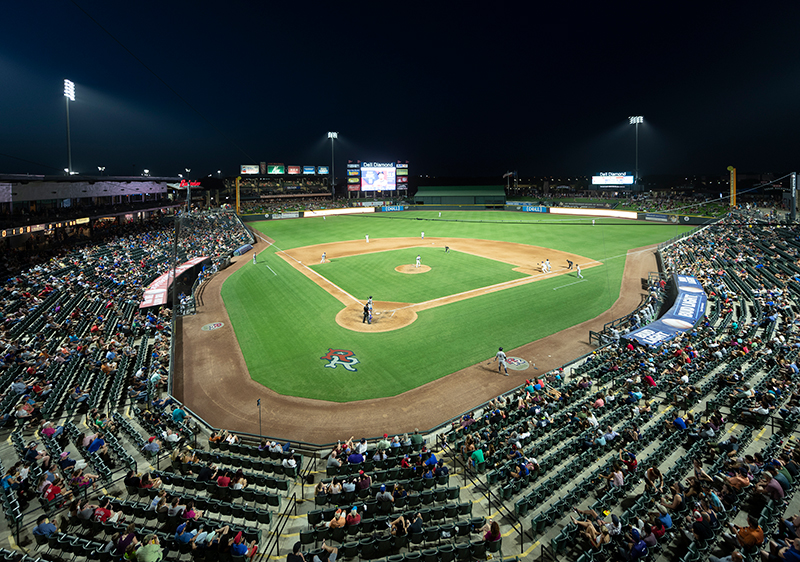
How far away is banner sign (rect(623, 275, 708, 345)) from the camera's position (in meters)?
18.7

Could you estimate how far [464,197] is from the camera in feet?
356

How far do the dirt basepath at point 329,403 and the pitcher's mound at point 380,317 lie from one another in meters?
6.48

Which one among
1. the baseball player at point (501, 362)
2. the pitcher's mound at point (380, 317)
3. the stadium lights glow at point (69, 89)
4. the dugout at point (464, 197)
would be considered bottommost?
the baseball player at point (501, 362)

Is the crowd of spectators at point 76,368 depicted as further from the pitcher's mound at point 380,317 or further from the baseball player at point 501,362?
the baseball player at point 501,362

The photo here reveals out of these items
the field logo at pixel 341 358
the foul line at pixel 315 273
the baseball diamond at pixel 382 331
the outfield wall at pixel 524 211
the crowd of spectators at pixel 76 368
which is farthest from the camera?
the outfield wall at pixel 524 211

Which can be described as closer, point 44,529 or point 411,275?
point 44,529

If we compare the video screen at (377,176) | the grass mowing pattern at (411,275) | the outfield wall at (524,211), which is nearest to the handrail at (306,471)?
the grass mowing pattern at (411,275)

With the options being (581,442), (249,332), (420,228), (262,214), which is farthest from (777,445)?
(262,214)

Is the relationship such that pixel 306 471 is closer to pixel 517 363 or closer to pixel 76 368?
pixel 517 363

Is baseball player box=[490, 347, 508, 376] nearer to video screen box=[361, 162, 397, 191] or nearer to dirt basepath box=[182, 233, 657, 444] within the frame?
dirt basepath box=[182, 233, 657, 444]

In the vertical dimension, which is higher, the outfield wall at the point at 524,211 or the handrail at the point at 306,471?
the outfield wall at the point at 524,211

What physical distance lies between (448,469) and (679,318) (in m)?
17.1

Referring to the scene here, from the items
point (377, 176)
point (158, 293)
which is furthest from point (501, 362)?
point (377, 176)

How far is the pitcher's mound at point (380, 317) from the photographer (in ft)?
77.3
